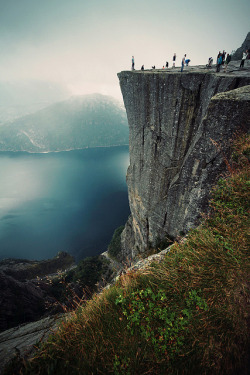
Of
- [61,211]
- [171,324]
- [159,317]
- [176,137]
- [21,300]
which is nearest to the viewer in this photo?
[171,324]

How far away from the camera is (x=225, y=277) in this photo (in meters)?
3.35

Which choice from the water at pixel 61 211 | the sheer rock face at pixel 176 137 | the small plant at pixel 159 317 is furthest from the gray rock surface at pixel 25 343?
the water at pixel 61 211

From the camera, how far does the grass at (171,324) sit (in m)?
2.78

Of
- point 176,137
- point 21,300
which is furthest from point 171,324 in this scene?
point 21,300

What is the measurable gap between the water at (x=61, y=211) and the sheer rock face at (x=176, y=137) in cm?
5346

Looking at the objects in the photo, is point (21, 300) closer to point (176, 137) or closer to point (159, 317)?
point (159, 317)

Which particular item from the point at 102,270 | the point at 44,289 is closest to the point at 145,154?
the point at 102,270

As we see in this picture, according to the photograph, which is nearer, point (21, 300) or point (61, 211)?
point (21, 300)

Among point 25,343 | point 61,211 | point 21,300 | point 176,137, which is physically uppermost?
point 176,137

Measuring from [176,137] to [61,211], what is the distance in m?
92.5

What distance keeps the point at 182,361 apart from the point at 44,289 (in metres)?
49.5

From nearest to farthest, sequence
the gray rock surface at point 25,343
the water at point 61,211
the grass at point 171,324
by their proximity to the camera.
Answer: the grass at point 171,324
the gray rock surface at point 25,343
the water at point 61,211

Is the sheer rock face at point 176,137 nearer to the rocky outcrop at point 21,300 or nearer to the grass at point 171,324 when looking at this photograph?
the grass at point 171,324

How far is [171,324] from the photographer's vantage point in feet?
9.98
